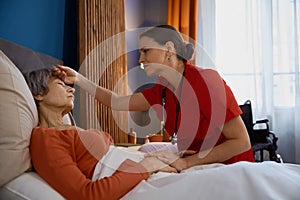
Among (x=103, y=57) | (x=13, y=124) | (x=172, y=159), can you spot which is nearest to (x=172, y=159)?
(x=172, y=159)

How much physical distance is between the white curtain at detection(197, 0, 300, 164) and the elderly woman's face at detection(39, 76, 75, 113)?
288 centimetres

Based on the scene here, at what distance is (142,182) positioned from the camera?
3.68 feet

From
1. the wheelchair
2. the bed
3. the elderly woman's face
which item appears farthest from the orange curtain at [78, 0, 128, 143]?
the bed

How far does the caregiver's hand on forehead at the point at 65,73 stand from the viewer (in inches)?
57.1

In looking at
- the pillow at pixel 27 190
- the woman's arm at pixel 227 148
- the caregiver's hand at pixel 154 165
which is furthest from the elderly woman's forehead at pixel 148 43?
the pillow at pixel 27 190

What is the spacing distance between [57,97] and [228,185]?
715 millimetres

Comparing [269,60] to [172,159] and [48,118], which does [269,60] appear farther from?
[48,118]

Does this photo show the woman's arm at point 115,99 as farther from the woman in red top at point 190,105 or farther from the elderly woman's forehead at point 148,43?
the elderly woman's forehead at point 148,43

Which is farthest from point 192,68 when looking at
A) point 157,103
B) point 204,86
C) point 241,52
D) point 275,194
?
point 241,52

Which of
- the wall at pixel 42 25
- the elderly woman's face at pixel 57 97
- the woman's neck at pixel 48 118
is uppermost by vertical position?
the wall at pixel 42 25

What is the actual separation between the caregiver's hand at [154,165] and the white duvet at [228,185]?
89 mm

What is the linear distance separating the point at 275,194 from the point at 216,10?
132 inches

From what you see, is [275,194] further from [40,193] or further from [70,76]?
[70,76]

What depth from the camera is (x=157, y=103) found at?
6.16ft
